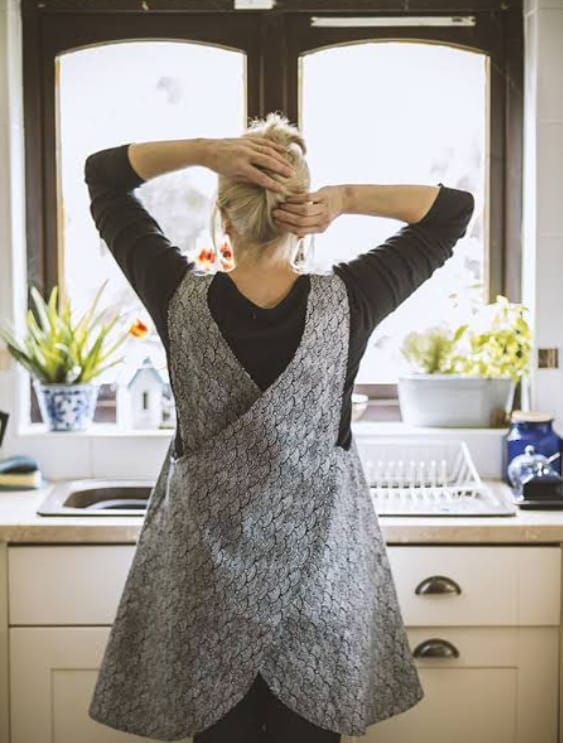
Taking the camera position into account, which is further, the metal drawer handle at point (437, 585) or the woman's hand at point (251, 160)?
the metal drawer handle at point (437, 585)

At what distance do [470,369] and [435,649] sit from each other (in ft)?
2.51

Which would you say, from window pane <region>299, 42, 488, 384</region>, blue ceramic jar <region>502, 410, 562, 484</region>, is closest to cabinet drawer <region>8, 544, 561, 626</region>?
blue ceramic jar <region>502, 410, 562, 484</region>

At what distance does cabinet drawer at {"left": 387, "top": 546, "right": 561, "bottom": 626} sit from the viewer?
7.34 feet

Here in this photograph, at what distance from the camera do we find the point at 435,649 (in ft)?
7.38

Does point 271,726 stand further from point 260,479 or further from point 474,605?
point 474,605

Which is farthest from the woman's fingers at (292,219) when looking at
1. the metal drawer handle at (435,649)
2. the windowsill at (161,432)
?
the windowsill at (161,432)

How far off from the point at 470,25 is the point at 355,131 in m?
0.39

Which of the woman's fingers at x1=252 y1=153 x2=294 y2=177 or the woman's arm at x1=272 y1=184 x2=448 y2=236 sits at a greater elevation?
the woman's fingers at x1=252 y1=153 x2=294 y2=177

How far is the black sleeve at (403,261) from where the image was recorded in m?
1.63

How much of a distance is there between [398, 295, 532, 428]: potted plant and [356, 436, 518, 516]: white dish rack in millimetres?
83

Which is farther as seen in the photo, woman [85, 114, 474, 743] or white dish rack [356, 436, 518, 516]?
white dish rack [356, 436, 518, 516]

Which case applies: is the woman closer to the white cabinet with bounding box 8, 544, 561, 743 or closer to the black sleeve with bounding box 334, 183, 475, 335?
the black sleeve with bounding box 334, 183, 475, 335

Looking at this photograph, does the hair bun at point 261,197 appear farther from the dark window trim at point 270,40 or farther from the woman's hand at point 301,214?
the dark window trim at point 270,40

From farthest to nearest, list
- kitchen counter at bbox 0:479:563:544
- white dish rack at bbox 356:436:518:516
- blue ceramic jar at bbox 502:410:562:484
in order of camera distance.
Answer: blue ceramic jar at bbox 502:410:562:484 → white dish rack at bbox 356:436:518:516 → kitchen counter at bbox 0:479:563:544
